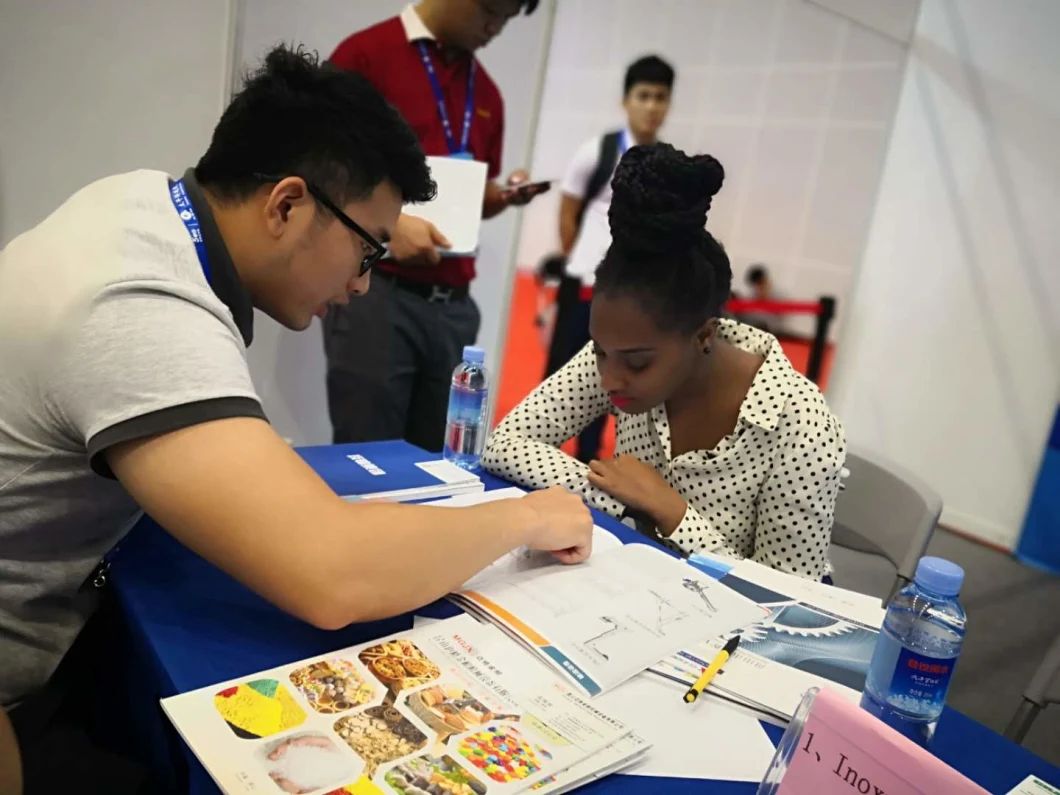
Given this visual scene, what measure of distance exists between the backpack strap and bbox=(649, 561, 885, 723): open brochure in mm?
2531

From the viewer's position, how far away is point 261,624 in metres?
0.81

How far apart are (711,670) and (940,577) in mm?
245

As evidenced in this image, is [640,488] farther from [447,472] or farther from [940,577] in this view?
[940,577]

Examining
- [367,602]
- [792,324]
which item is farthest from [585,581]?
[792,324]

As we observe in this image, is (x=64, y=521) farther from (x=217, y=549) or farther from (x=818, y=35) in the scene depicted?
(x=818, y=35)

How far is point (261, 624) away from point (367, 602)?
0.44 ft

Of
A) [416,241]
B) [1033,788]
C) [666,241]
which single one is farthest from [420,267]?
[1033,788]

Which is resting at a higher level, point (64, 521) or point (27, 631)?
point (64, 521)

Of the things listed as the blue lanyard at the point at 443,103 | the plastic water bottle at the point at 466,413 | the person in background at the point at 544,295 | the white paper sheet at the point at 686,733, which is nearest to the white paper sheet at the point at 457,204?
the blue lanyard at the point at 443,103

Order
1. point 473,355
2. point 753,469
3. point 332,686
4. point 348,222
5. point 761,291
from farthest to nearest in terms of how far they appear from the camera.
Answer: point 761,291, point 473,355, point 753,469, point 348,222, point 332,686

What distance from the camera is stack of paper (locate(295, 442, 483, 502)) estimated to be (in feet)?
3.98

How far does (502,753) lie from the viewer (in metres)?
0.65

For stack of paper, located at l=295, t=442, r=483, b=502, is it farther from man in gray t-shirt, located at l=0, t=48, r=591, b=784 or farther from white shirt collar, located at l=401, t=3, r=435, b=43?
white shirt collar, located at l=401, t=3, r=435, b=43

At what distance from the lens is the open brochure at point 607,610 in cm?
80
